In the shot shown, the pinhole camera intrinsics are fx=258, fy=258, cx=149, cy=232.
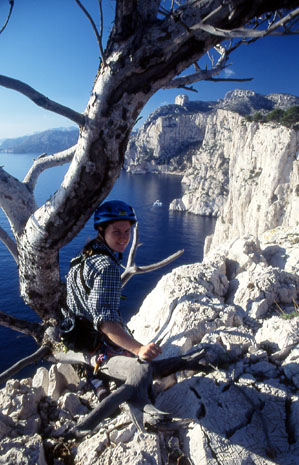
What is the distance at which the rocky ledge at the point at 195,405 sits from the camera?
110 inches

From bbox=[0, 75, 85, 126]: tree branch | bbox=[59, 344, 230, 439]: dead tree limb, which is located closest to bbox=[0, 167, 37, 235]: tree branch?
bbox=[0, 75, 85, 126]: tree branch

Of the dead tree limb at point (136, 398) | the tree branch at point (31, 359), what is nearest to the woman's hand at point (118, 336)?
the dead tree limb at point (136, 398)

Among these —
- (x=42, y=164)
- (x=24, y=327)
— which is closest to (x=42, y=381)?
(x=24, y=327)

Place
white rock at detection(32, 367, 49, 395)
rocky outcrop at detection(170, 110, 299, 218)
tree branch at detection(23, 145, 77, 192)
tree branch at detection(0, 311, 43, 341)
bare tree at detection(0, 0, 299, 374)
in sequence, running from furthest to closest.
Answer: rocky outcrop at detection(170, 110, 299, 218), white rock at detection(32, 367, 49, 395), tree branch at detection(0, 311, 43, 341), tree branch at detection(23, 145, 77, 192), bare tree at detection(0, 0, 299, 374)

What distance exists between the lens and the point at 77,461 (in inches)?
113

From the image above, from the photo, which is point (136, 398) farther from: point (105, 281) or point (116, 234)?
point (116, 234)

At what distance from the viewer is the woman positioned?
2.72 m

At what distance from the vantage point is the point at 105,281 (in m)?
2.75

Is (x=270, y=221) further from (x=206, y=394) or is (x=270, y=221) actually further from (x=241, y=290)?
(x=206, y=394)

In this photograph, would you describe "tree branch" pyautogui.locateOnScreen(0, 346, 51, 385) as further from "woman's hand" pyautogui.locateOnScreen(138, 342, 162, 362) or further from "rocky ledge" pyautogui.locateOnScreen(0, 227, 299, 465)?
"woman's hand" pyautogui.locateOnScreen(138, 342, 162, 362)

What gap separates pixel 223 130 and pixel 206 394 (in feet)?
502

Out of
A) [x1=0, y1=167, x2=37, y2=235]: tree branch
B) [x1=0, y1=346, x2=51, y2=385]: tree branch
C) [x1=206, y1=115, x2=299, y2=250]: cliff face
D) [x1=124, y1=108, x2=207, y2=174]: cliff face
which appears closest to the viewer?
[x1=0, y1=167, x2=37, y2=235]: tree branch

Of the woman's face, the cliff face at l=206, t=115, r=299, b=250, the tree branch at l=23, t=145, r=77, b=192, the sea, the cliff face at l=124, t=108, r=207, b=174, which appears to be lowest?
the sea

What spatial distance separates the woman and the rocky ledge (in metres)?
1.04
